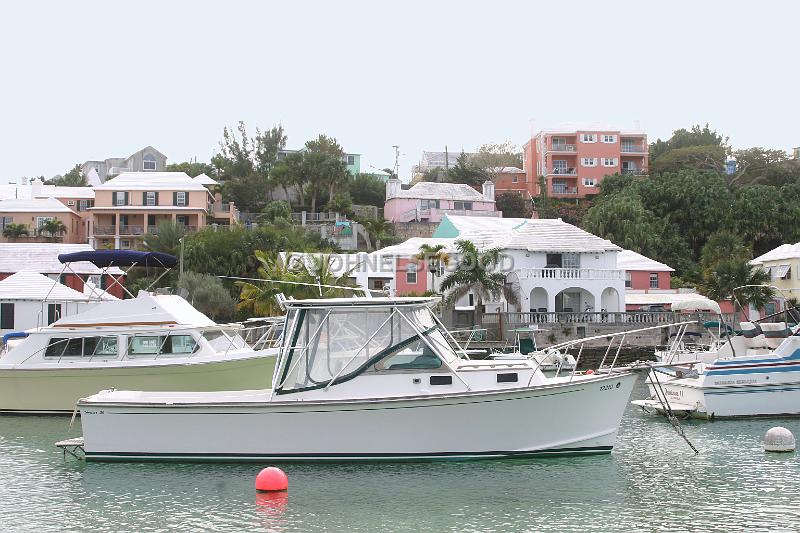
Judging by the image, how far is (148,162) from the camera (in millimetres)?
98500

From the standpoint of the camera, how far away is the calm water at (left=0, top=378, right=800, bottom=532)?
1462 centimetres

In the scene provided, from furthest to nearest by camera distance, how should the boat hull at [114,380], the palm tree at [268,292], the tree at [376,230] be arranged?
the tree at [376,230] → the palm tree at [268,292] → the boat hull at [114,380]

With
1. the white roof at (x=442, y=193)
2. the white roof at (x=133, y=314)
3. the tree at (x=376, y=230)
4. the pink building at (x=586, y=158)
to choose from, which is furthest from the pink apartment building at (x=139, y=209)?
the white roof at (x=133, y=314)

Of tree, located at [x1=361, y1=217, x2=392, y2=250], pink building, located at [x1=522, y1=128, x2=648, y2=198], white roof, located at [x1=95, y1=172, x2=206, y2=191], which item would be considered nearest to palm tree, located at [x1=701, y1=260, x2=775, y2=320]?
tree, located at [x1=361, y1=217, x2=392, y2=250]

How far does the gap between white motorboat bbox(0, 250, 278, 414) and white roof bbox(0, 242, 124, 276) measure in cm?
3035

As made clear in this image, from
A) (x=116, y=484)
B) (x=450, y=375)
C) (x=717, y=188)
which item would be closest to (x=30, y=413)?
(x=116, y=484)

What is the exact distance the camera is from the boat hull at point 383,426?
17500 millimetres

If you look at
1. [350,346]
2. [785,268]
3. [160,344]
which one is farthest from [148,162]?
[350,346]

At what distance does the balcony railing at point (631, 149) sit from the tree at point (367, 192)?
23.0 m

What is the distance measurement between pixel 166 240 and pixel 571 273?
25.0m

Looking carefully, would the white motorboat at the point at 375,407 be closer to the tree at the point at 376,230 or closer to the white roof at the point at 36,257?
the white roof at the point at 36,257

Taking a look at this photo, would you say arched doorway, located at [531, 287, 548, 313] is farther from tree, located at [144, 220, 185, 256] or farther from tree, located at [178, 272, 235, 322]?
tree, located at [144, 220, 185, 256]

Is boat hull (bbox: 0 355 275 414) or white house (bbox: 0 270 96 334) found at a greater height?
white house (bbox: 0 270 96 334)

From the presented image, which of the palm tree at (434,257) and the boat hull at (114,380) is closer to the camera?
the boat hull at (114,380)
